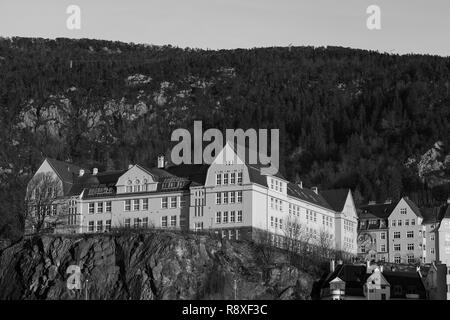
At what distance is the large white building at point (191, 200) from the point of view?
136 m

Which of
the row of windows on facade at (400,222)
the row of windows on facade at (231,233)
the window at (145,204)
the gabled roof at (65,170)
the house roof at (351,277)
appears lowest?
the house roof at (351,277)

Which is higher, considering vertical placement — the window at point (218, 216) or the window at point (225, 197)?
the window at point (225, 197)

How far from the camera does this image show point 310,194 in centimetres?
15188

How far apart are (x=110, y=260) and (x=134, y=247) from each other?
8.21ft

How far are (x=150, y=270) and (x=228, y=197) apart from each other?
A: 12.9 meters

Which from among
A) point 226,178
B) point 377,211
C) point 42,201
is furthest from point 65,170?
point 377,211

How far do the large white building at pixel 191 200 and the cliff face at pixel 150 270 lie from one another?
5201mm

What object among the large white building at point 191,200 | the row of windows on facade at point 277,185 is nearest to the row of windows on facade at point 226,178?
the large white building at point 191,200

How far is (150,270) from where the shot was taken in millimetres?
127688

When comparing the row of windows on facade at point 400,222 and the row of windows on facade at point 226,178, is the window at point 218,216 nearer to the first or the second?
the row of windows on facade at point 226,178

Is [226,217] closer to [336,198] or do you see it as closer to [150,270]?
[150,270]

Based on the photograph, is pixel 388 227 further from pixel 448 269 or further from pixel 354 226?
pixel 448 269

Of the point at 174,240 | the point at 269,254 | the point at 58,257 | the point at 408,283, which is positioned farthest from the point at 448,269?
the point at 58,257
